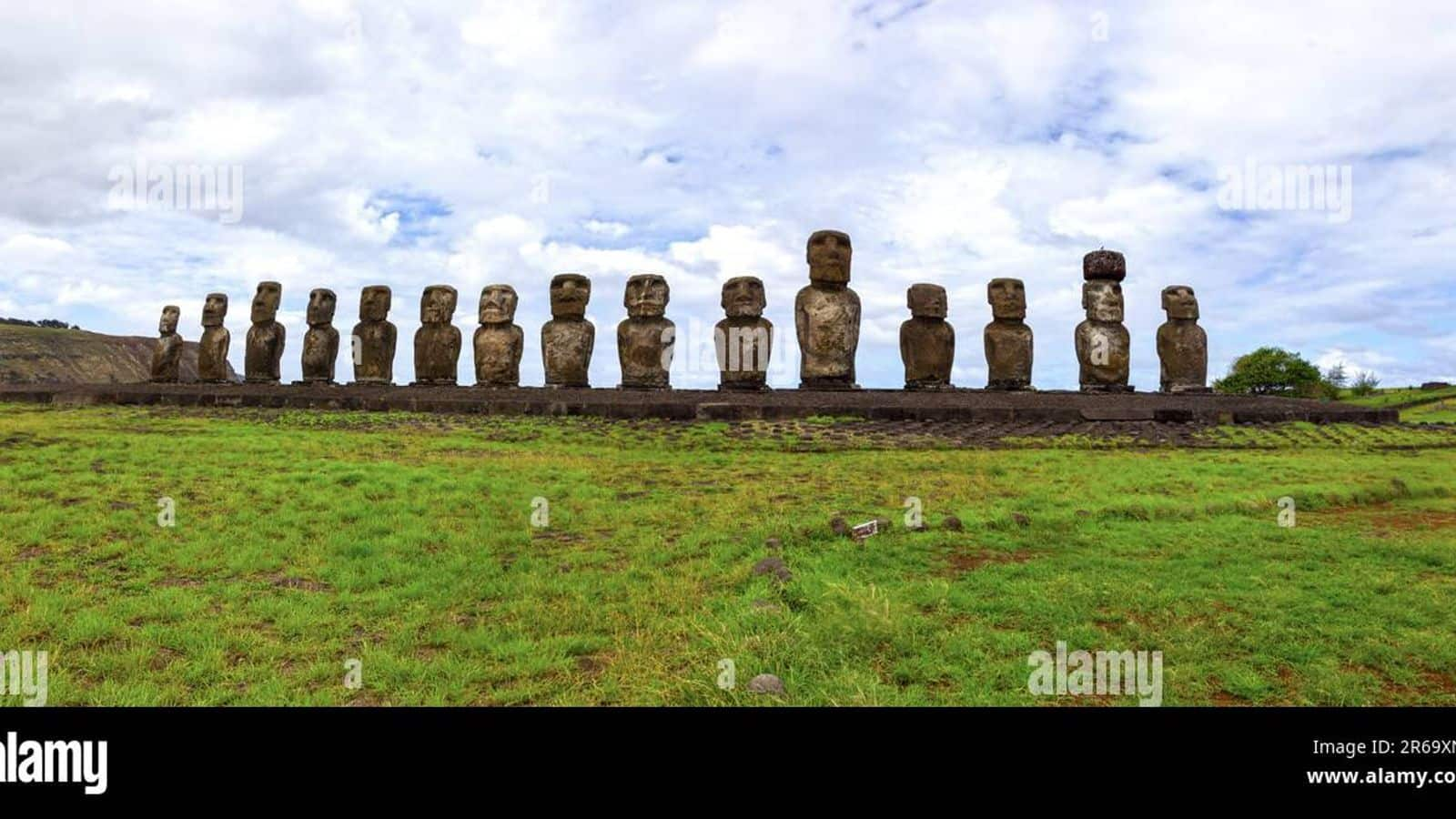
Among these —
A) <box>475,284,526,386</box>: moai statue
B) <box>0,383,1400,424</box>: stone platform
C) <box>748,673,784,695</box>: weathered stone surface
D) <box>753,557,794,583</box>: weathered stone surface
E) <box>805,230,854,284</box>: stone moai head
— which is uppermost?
<box>805,230,854,284</box>: stone moai head

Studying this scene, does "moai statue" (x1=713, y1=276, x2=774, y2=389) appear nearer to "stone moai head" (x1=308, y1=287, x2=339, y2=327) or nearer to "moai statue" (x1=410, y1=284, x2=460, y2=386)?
"moai statue" (x1=410, y1=284, x2=460, y2=386)

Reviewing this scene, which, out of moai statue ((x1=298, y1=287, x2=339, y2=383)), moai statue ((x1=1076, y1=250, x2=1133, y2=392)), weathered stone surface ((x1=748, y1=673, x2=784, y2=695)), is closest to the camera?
weathered stone surface ((x1=748, y1=673, x2=784, y2=695))

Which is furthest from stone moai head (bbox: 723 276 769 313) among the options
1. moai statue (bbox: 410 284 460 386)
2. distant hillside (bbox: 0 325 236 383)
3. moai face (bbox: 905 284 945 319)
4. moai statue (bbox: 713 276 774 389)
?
distant hillside (bbox: 0 325 236 383)

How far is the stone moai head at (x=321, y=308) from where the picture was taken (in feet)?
79.6

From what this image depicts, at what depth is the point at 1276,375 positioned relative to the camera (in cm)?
3678

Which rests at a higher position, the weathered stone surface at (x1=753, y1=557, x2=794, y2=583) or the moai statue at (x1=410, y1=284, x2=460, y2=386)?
the moai statue at (x1=410, y1=284, x2=460, y2=386)

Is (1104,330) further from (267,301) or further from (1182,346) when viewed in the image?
(267,301)

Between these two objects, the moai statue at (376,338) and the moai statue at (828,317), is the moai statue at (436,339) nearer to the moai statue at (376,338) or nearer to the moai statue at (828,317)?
the moai statue at (376,338)

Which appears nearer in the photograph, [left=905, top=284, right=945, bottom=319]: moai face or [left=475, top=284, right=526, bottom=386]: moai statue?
[left=905, top=284, right=945, bottom=319]: moai face

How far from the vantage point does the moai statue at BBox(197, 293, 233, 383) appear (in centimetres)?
2627

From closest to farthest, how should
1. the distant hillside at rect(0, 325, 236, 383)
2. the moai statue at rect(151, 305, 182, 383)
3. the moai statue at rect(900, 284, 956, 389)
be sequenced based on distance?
the moai statue at rect(900, 284, 956, 389) < the moai statue at rect(151, 305, 182, 383) < the distant hillside at rect(0, 325, 236, 383)
